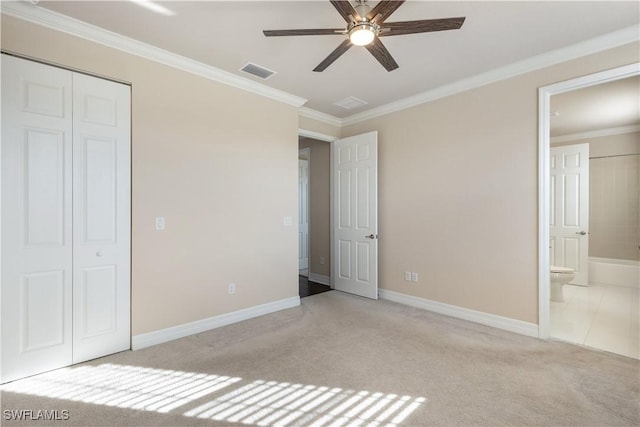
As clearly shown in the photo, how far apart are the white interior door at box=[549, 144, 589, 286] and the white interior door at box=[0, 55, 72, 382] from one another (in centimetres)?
650

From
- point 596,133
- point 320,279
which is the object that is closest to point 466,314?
point 320,279

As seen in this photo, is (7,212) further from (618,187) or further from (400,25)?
(618,187)

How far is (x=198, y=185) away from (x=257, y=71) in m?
1.38

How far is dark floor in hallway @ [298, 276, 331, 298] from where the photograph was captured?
4.64 metres

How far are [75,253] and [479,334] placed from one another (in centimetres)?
379

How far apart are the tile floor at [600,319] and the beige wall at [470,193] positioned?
1.82 feet

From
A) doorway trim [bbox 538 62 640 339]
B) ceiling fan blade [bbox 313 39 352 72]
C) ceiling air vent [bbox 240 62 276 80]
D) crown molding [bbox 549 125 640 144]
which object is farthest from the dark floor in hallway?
crown molding [bbox 549 125 640 144]

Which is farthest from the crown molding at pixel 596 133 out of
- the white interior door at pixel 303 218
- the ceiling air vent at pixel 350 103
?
the white interior door at pixel 303 218

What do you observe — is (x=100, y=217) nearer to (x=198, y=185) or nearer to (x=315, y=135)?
(x=198, y=185)

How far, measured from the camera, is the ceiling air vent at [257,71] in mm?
3094

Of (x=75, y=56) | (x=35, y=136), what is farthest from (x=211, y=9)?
(x=35, y=136)

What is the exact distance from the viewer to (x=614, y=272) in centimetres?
500

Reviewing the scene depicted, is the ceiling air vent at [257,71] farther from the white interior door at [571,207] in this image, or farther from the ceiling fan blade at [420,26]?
the white interior door at [571,207]

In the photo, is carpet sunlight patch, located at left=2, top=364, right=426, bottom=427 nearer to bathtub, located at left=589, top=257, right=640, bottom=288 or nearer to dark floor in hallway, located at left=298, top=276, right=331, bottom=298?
dark floor in hallway, located at left=298, top=276, right=331, bottom=298
